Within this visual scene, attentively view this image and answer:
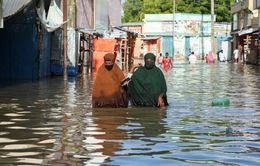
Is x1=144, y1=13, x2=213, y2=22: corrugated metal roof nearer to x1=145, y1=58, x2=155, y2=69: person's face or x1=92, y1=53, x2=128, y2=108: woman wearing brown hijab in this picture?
x1=145, y1=58, x2=155, y2=69: person's face

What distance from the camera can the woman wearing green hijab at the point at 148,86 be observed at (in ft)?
42.5

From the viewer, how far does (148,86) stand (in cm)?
1296

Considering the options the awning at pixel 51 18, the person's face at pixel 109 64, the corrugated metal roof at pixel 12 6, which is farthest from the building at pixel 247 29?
the person's face at pixel 109 64

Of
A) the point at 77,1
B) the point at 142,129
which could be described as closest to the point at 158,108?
the point at 142,129

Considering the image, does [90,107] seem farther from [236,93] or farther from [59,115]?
[236,93]

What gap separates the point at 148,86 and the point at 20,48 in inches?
468

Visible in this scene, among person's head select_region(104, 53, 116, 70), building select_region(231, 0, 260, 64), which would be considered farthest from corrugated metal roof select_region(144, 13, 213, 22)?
person's head select_region(104, 53, 116, 70)

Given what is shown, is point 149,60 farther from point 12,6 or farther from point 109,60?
point 12,6

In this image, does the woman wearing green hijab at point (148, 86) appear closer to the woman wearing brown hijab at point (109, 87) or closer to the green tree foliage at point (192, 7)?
the woman wearing brown hijab at point (109, 87)

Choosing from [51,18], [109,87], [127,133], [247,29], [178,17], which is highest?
[178,17]

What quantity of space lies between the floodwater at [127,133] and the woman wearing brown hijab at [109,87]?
29 centimetres

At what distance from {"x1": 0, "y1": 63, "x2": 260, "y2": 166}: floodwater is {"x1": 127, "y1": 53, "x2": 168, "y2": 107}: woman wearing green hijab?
36 cm

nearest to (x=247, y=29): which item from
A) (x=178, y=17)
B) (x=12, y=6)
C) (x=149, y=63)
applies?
(x=178, y=17)

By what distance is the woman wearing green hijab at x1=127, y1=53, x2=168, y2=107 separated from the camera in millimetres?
12953
